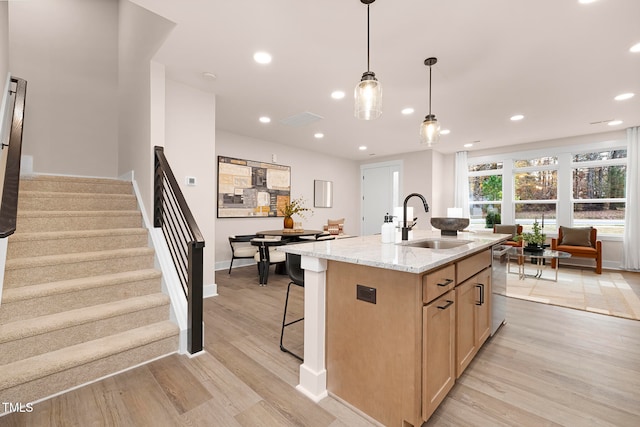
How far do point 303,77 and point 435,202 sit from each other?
494cm

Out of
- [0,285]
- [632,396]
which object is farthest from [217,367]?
[632,396]

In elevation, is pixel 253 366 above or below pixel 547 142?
below

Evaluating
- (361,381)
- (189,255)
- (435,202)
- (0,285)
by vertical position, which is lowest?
(361,381)

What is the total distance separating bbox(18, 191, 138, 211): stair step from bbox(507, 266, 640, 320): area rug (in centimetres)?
488

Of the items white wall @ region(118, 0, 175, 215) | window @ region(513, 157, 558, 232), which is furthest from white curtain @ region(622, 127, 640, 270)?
white wall @ region(118, 0, 175, 215)

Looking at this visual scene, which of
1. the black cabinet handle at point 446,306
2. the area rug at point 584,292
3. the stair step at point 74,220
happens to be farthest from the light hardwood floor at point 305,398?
the stair step at point 74,220

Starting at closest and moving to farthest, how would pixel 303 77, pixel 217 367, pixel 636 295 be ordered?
pixel 217 367
pixel 303 77
pixel 636 295

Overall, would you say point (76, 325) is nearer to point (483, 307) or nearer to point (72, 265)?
point (72, 265)

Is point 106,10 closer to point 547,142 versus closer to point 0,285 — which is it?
point 0,285

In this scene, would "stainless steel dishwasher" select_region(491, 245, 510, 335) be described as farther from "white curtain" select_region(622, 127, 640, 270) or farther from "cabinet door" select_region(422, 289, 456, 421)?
"white curtain" select_region(622, 127, 640, 270)

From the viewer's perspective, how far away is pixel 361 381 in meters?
1.49

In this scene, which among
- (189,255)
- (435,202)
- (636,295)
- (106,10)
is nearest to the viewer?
(189,255)

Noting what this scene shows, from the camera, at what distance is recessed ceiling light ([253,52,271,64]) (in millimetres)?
2645

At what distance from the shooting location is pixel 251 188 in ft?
18.3
